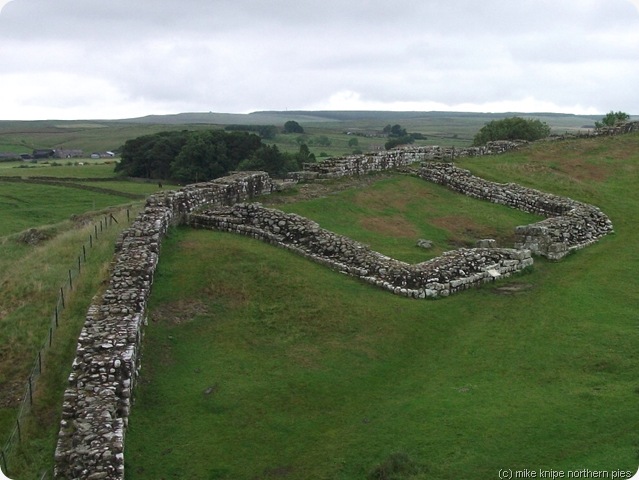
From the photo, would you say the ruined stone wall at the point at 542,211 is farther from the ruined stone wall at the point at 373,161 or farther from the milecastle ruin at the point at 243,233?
the ruined stone wall at the point at 373,161

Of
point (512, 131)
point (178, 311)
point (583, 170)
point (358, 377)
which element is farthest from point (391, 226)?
point (512, 131)

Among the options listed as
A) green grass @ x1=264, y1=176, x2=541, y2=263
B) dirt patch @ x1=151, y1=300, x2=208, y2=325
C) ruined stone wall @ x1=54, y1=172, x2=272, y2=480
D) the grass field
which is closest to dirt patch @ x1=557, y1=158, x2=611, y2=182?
green grass @ x1=264, y1=176, x2=541, y2=263

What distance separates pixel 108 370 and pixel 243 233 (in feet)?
42.0

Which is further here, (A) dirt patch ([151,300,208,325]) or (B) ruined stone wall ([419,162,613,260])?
(B) ruined stone wall ([419,162,613,260])

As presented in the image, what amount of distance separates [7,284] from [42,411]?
1059cm

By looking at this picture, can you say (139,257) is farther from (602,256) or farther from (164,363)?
(602,256)

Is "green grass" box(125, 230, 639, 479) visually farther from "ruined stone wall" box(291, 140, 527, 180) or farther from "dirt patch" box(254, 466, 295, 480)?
"ruined stone wall" box(291, 140, 527, 180)

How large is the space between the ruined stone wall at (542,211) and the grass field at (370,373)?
4.28 feet

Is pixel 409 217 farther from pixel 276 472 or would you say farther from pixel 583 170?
pixel 276 472

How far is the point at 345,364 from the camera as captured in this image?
19.3 meters

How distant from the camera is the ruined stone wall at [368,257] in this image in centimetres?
2430

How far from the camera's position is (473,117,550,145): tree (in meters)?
73.8

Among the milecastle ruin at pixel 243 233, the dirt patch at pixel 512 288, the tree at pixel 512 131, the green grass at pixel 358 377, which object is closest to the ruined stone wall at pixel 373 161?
the milecastle ruin at pixel 243 233

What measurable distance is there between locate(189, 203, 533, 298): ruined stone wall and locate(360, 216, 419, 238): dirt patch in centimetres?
459
